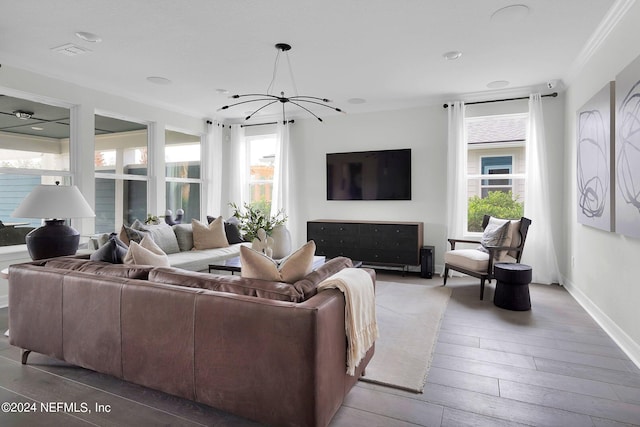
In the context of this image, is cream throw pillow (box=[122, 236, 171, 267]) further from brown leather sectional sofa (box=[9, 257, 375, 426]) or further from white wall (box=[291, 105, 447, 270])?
white wall (box=[291, 105, 447, 270])

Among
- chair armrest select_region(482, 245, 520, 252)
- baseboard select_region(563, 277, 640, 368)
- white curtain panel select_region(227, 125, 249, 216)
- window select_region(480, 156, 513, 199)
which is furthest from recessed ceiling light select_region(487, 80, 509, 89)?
white curtain panel select_region(227, 125, 249, 216)

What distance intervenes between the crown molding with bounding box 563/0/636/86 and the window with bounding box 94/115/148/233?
5841 millimetres

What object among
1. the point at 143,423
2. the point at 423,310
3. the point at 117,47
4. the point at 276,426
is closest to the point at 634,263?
the point at 423,310

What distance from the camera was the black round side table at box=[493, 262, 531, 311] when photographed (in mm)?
3725

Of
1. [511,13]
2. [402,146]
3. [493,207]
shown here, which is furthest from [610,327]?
[402,146]

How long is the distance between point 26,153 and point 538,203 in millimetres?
6525

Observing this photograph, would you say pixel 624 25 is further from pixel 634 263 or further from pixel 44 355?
pixel 44 355

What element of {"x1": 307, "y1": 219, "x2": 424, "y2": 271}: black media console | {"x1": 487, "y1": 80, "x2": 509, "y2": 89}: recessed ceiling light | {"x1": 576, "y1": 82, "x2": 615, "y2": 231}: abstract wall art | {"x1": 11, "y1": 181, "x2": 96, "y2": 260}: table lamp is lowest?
{"x1": 307, "y1": 219, "x2": 424, "y2": 271}: black media console

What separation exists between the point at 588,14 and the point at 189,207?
6143 mm

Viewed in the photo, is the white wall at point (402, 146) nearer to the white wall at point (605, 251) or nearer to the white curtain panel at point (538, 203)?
the white curtain panel at point (538, 203)

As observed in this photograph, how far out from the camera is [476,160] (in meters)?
5.53

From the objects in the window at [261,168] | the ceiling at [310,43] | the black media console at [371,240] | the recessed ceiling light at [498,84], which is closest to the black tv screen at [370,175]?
the black media console at [371,240]

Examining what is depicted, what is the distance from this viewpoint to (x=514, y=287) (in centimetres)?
376

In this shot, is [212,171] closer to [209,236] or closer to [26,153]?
[209,236]
